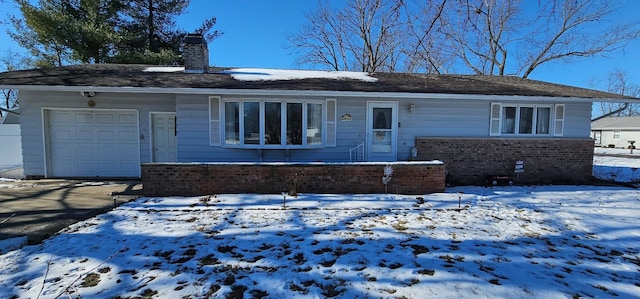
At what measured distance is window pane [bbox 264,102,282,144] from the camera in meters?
8.38

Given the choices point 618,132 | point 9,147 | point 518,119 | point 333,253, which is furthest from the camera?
point 618,132

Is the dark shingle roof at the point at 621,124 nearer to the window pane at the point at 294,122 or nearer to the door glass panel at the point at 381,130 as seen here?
the door glass panel at the point at 381,130

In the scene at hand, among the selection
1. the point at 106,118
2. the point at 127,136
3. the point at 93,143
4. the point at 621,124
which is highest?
the point at 621,124

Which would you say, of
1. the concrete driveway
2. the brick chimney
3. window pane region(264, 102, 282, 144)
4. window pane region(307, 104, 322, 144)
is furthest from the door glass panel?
the concrete driveway

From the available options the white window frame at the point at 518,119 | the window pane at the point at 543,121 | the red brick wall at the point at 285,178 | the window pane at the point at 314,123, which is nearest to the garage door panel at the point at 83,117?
the red brick wall at the point at 285,178

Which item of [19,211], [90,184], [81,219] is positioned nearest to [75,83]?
[90,184]

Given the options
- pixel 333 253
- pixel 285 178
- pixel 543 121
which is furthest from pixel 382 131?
pixel 333 253

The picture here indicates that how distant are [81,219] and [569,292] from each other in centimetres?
665

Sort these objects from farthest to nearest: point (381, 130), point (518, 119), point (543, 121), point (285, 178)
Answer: point (543, 121) → point (518, 119) → point (381, 130) → point (285, 178)

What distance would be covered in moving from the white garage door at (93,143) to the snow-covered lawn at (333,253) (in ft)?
11.1

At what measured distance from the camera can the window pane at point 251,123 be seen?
8.31 m

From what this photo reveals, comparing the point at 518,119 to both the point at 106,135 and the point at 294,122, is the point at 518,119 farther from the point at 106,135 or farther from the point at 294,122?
the point at 106,135

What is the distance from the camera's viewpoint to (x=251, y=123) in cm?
836

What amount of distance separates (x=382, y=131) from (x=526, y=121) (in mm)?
4627
